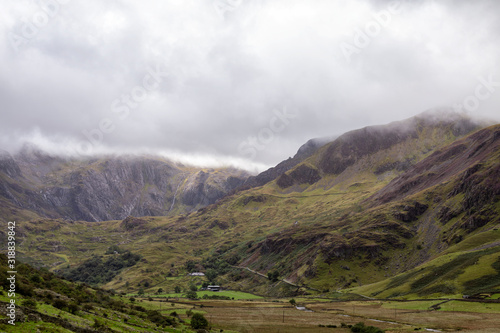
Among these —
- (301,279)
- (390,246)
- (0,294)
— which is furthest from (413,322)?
(390,246)

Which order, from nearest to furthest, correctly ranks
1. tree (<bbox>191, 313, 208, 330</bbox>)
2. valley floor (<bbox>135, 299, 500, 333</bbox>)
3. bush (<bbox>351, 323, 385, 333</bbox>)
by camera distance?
bush (<bbox>351, 323, 385, 333</bbox>) < tree (<bbox>191, 313, 208, 330</bbox>) < valley floor (<bbox>135, 299, 500, 333</bbox>)

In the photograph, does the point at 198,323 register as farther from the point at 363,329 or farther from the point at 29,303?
the point at 29,303

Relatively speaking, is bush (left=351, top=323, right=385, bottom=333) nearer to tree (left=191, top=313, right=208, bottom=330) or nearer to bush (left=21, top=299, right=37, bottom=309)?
tree (left=191, top=313, right=208, bottom=330)

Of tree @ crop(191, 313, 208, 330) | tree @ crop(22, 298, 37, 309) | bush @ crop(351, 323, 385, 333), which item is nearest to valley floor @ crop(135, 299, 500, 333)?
bush @ crop(351, 323, 385, 333)

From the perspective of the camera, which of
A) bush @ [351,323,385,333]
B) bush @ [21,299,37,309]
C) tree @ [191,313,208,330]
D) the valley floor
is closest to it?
bush @ [21,299,37,309]

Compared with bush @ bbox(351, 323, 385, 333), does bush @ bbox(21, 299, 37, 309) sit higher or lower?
higher

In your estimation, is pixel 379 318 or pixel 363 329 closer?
A: pixel 363 329

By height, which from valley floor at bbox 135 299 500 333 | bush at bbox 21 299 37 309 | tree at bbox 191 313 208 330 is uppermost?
bush at bbox 21 299 37 309

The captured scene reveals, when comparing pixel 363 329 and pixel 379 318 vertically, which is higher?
pixel 363 329

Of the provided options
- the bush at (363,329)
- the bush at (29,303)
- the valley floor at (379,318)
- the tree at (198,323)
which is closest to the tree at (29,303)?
the bush at (29,303)

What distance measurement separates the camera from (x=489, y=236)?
472 ft

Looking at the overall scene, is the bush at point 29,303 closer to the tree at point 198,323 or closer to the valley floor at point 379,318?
the tree at point 198,323

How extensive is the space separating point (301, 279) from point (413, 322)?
108 m

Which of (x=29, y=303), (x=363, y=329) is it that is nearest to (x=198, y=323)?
(x=363, y=329)
